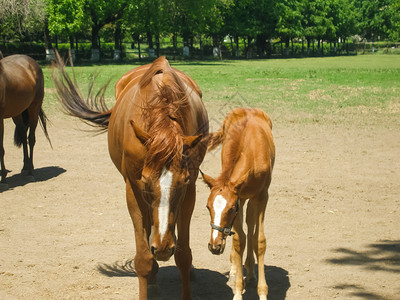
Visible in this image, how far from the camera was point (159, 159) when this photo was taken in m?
3.19

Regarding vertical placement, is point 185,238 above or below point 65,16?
below

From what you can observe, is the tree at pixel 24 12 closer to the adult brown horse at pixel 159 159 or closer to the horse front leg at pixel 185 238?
the adult brown horse at pixel 159 159

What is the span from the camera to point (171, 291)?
4684 mm

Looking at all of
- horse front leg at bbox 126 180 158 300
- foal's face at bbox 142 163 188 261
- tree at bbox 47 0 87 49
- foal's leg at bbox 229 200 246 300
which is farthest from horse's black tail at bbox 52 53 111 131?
tree at bbox 47 0 87 49

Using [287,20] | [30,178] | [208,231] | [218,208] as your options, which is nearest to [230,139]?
[218,208]

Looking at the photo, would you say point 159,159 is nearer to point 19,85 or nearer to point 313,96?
point 19,85

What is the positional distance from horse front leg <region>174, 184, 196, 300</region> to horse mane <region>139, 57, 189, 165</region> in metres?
0.65

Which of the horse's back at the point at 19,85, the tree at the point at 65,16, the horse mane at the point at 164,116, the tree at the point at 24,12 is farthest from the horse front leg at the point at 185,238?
the tree at the point at 65,16

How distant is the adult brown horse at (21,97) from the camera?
8570 mm

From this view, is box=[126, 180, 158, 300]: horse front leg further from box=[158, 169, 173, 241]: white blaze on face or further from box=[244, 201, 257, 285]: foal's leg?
box=[244, 201, 257, 285]: foal's leg

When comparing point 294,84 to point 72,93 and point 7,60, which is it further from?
point 72,93

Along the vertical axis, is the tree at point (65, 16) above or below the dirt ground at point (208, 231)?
above

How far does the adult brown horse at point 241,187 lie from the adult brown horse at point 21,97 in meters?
5.06

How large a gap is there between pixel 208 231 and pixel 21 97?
4705 millimetres
